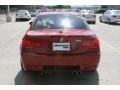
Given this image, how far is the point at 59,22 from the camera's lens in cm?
784

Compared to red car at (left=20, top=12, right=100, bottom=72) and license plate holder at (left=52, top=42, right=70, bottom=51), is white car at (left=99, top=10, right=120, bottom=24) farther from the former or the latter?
license plate holder at (left=52, top=42, right=70, bottom=51)

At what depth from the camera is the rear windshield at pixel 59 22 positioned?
303 inches

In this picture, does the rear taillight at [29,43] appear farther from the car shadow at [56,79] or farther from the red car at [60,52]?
the car shadow at [56,79]

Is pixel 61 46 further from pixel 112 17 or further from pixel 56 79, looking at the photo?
pixel 112 17

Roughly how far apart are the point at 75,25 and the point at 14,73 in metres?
1.84

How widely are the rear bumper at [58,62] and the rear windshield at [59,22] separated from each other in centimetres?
114

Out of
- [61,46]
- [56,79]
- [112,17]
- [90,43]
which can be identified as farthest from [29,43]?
[112,17]

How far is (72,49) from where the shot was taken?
6711 millimetres

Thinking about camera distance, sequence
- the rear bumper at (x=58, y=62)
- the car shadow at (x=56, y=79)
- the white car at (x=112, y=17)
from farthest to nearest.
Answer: the white car at (x=112, y=17) → the car shadow at (x=56, y=79) → the rear bumper at (x=58, y=62)

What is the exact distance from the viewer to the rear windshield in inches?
303

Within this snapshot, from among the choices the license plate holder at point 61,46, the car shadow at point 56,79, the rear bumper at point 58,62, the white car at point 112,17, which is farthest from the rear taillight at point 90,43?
the white car at point 112,17

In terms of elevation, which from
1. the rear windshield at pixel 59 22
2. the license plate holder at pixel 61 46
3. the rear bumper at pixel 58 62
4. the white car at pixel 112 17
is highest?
the rear windshield at pixel 59 22

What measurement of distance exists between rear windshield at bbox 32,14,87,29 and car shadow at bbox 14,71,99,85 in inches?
43.6

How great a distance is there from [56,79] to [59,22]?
4.59 feet
